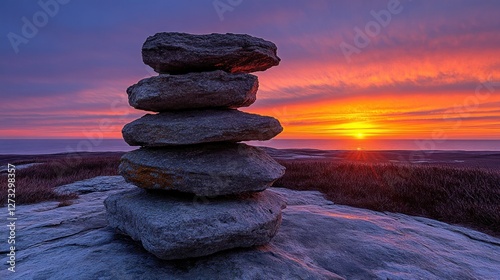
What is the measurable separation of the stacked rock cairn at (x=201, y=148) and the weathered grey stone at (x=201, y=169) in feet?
0.06

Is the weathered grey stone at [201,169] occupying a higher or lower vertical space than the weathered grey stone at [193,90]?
lower

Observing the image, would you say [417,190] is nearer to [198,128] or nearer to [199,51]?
[198,128]

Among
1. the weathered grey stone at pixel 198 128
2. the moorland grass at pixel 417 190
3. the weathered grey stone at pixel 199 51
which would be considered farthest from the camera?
the moorland grass at pixel 417 190

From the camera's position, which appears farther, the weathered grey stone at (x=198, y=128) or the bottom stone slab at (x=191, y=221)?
the weathered grey stone at (x=198, y=128)

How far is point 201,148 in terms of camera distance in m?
5.96

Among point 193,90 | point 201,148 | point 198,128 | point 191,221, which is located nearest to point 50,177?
point 201,148

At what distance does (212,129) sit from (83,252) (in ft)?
10.2

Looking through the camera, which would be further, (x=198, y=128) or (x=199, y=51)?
(x=199, y=51)

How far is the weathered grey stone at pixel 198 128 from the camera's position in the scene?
18.2ft

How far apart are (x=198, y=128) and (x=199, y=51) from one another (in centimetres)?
162

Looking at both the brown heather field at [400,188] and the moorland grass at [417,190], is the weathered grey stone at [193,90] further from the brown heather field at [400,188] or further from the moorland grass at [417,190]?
the moorland grass at [417,190]

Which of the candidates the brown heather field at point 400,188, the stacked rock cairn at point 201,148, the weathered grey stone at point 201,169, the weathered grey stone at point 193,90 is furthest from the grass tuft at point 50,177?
the weathered grey stone at point 193,90

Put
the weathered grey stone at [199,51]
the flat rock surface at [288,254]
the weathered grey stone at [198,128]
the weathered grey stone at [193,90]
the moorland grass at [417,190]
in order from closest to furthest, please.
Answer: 1. the flat rock surface at [288,254]
2. the weathered grey stone at [198,128]
3. the weathered grey stone at [193,90]
4. the weathered grey stone at [199,51]
5. the moorland grass at [417,190]

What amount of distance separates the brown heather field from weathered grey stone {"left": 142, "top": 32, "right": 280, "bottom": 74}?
6.46 meters
